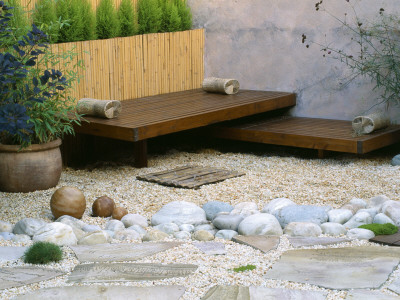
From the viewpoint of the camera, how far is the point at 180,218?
416 cm

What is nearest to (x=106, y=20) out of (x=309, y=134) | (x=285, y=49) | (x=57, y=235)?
(x=285, y=49)

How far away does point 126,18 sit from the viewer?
689 centimetres

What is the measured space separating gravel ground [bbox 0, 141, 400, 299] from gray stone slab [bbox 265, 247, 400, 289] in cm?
6

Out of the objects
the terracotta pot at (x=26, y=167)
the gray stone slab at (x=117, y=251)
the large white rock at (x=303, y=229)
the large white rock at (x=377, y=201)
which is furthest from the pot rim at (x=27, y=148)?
the large white rock at (x=377, y=201)

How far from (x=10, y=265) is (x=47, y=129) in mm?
2069

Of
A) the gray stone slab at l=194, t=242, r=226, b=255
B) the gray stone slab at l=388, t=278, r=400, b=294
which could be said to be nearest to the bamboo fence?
the gray stone slab at l=194, t=242, r=226, b=255

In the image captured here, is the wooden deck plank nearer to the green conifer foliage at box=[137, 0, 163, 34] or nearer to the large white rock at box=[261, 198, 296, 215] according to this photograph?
the green conifer foliage at box=[137, 0, 163, 34]

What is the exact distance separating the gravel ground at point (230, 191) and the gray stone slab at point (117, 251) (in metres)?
0.06

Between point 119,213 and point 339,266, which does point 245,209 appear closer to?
point 119,213

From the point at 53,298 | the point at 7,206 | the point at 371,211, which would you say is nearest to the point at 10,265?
the point at 53,298

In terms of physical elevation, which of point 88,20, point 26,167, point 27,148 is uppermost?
point 88,20

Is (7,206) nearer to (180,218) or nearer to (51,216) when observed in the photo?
(51,216)

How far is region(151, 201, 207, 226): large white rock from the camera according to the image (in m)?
4.15

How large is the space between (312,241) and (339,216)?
0.52m
